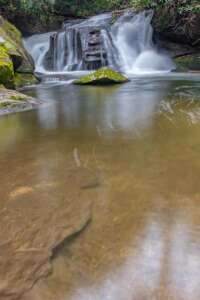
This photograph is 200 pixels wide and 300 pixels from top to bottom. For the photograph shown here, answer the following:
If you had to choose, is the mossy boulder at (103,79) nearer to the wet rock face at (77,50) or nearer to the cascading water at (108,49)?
the cascading water at (108,49)

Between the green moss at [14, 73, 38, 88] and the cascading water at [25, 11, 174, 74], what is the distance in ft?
12.2

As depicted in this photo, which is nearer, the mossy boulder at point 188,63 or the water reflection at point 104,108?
the water reflection at point 104,108

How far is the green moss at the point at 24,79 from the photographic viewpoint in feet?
30.0

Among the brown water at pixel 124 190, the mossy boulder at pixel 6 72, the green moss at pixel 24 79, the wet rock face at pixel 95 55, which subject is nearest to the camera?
the brown water at pixel 124 190

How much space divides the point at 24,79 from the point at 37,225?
340 inches

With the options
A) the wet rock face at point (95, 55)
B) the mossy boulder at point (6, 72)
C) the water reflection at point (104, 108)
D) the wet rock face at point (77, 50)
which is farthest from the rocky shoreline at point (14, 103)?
the wet rock face at point (77, 50)

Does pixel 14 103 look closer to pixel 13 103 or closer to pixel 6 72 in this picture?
pixel 13 103

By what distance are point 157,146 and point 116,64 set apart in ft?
35.3

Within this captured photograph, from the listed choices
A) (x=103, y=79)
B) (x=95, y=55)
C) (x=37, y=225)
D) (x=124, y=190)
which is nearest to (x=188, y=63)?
(x=95, y=55)

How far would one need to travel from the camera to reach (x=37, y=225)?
1.77 meters

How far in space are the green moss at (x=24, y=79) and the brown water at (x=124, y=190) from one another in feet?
14.8

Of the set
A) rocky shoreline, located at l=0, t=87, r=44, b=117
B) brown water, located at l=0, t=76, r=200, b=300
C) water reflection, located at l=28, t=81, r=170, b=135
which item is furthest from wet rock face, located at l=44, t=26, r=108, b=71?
brown water, located at l=0, t=76, r=200, b=300

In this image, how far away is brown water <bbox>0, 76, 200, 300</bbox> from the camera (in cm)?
135

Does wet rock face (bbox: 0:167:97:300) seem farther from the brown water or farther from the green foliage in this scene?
the green foliage
